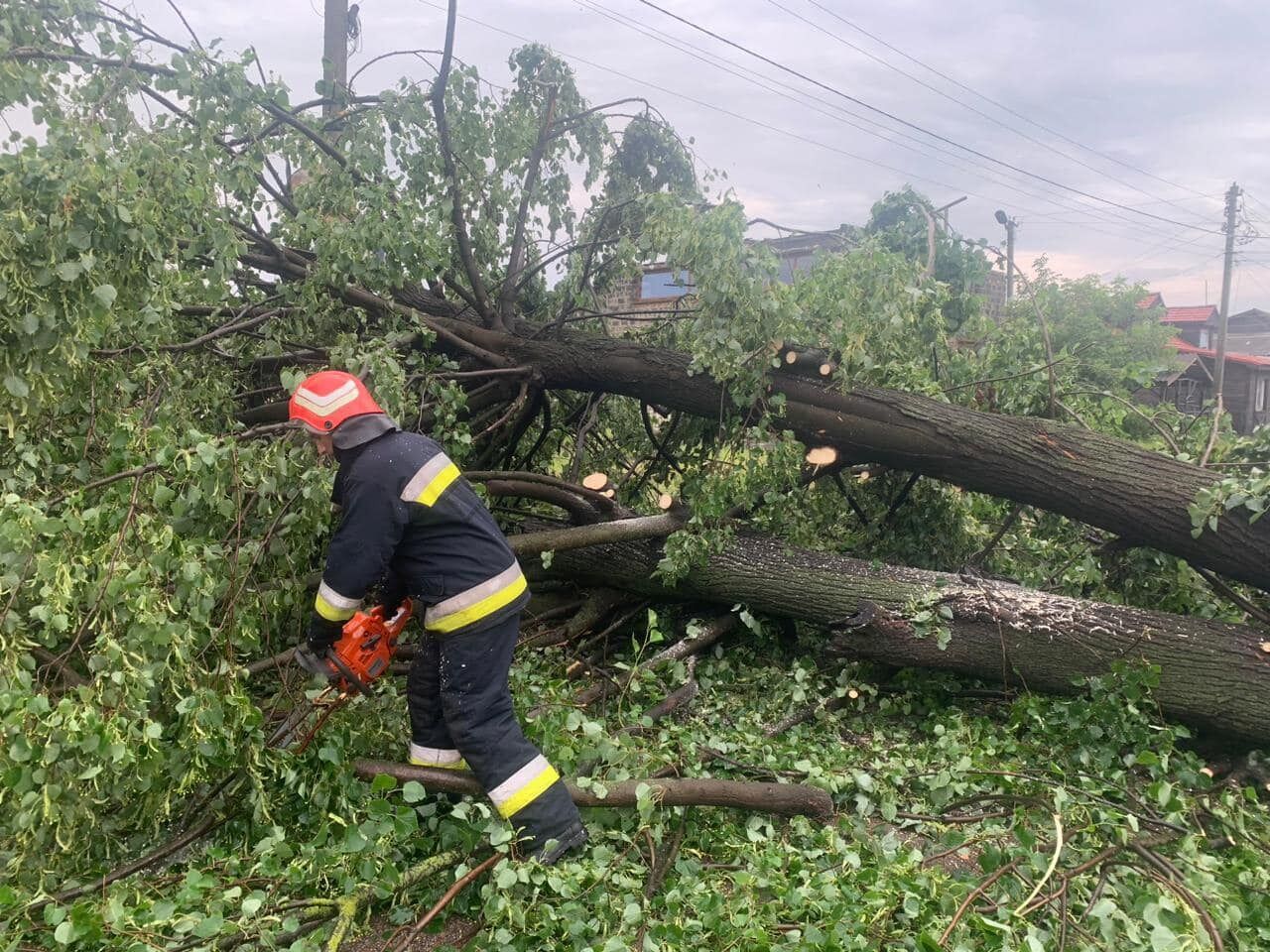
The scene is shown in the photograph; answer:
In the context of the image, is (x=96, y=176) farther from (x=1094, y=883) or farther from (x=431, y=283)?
(x=1094, y=883)

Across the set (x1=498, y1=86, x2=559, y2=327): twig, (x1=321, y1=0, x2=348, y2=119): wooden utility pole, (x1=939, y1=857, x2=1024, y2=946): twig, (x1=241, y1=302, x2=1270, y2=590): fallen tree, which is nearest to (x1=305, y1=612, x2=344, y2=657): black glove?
(x1=241, y1=302, x2=1270, y2=590): fallen tree

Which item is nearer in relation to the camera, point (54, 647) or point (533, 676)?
point (54, 647)

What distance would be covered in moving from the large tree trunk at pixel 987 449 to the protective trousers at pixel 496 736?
1.85 m

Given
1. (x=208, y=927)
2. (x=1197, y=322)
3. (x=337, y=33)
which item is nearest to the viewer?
(x=208, y=927)

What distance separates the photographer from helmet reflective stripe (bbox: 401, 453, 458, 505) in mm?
2160

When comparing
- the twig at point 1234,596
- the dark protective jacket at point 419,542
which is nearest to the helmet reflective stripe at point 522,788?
the dark protective jacket at point 419,542

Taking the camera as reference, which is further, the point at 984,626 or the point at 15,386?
the point at 984,626

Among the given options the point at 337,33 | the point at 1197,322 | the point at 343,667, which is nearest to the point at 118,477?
the point at 343,667

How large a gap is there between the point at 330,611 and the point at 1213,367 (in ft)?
84.8

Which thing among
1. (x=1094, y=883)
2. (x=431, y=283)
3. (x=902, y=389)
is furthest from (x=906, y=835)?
Result: (x=431, y=283)

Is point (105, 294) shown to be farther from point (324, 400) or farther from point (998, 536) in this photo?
point (998, 536)

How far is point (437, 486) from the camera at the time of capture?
2195 mm

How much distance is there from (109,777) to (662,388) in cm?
269

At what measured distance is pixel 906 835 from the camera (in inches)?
93.4
